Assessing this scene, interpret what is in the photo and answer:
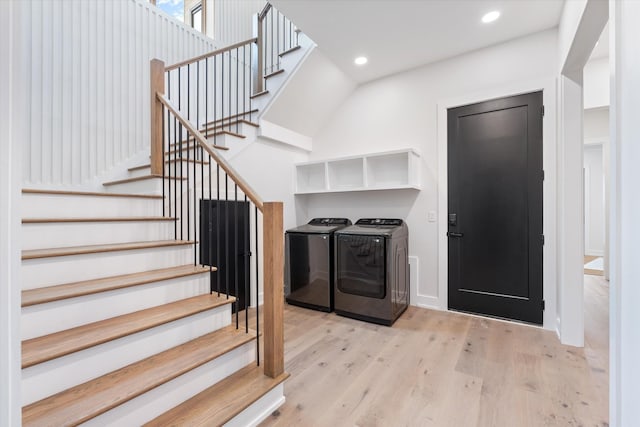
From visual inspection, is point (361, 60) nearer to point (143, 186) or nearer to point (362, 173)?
point (362, 173)

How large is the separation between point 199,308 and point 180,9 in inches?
173

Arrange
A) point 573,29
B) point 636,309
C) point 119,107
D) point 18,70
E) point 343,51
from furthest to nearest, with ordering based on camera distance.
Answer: point 119,107 < point 343,51 < point 573,29 < point 636,309 < point 18,70

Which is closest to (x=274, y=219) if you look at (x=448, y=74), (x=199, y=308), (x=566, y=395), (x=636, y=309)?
(x=199, y=308)

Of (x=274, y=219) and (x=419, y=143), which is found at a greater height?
(x=419, y=143)

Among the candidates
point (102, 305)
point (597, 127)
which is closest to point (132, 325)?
point (102, 305)

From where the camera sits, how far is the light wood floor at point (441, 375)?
5.37 feet

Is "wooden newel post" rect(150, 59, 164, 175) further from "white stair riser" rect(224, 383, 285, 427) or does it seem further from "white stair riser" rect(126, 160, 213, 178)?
"white stair riser" rect(224, 383, 285, 427)

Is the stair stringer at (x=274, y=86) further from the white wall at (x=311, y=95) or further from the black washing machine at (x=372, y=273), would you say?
the black washing machine at (x=372, y=273)

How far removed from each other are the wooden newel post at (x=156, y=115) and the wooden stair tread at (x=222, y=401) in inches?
75.4

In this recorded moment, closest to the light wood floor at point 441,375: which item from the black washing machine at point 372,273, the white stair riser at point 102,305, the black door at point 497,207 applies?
the black washing machine at point 372,273

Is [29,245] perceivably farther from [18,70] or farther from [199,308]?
[18,70]

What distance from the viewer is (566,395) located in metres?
1.80

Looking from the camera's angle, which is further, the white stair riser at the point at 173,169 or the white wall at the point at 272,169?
the white wall at the point at 272,169

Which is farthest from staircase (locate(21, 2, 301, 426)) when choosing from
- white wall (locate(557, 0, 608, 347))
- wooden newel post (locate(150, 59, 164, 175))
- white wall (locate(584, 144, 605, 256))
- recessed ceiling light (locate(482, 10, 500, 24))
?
white wall (locate(584, 144, 605, 256))
